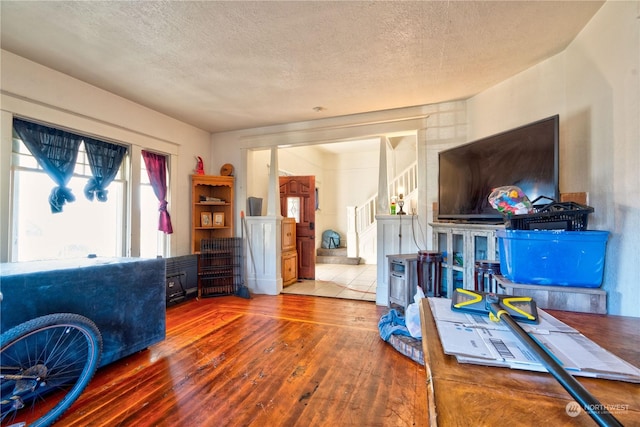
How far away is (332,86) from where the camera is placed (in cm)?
289

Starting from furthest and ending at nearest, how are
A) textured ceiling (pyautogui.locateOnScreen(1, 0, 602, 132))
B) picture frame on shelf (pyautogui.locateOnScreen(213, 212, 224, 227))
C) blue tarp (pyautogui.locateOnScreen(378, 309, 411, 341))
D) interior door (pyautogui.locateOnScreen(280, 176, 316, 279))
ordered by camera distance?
1. interior door (pyautogui.locateOnScreen(280, 176, 316, 279))
2. picture frame on shelf (pyautogui.locateOnScreen(213, 212, 224, 227))
3. blue tarp (pyautogui.locateOnScreen(378, 309, 411, 341))
4. textured ceiling (pyautogui.locateOnScreen(1, 0, 602, 132))

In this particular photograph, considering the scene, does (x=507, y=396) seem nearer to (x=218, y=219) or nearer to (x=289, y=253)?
(x=218, y=219)

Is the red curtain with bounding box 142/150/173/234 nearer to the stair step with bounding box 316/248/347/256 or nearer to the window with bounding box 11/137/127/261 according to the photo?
the window with bounding box 11/137/127/261

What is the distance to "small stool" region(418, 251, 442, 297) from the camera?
2824mm

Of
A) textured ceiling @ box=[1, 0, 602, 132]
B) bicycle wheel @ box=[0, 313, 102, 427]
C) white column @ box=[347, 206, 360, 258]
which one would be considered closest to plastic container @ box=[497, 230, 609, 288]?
textured ceiling @ box=[1, 0, 602, 132]

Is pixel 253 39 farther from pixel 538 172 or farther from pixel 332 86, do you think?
pixel 538 172

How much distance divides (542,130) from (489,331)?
2035 mm

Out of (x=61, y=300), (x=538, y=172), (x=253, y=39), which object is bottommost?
(x=61, y=300)

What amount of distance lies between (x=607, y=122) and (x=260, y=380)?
288cm

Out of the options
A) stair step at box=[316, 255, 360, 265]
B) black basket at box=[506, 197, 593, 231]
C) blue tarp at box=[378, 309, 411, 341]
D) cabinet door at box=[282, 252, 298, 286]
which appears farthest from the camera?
stair step at box=[316, 255, 360, 265]

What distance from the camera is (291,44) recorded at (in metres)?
2.16

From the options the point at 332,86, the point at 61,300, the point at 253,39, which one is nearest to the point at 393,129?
the point at 332,86

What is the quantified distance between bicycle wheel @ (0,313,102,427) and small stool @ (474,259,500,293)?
9.56 ft

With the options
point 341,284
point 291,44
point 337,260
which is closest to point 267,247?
point 341,284
